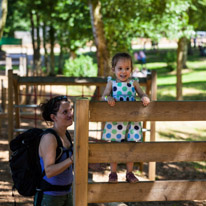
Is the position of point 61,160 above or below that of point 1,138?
above

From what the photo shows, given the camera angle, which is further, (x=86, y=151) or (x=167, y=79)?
(x=167, y=79)

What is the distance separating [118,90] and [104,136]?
0.47m

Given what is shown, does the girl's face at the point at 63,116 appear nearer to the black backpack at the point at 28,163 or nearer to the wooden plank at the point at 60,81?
the black backpack at the point at 28,163

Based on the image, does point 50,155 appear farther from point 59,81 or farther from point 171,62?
point 171,62

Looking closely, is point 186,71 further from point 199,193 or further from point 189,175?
point 199,193

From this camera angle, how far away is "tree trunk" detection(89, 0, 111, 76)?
38.3 ft

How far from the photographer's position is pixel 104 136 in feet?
12.9

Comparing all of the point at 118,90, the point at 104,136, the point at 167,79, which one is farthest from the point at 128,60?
the point at 167,79

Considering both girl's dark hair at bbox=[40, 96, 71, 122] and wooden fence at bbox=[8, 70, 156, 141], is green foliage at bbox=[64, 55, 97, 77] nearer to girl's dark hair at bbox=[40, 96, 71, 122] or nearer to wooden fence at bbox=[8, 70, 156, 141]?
wooden fence at bbox=[8, 70, 156, 141]

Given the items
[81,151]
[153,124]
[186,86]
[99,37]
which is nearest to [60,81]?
[153,124]

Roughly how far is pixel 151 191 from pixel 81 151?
653 millimetres

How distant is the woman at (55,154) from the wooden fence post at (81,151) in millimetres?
116

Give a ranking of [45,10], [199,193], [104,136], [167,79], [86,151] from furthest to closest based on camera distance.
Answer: [167,79], [45,10], [104,136], [199,193], [86,151]

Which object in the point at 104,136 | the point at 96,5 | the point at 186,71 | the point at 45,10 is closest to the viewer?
the point at 104,136
